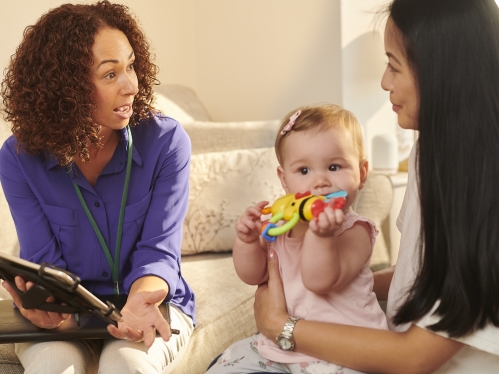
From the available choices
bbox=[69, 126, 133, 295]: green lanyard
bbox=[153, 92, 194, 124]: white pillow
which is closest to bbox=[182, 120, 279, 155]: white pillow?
bbox=[153, 92, 194, 124]: white pillow

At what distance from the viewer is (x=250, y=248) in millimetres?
1359

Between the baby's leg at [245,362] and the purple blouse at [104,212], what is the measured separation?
407 mm

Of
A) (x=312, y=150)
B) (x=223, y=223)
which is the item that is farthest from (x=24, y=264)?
(x=223, y=223)

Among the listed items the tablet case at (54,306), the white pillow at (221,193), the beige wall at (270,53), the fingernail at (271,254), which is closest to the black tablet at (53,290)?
the tablet case at (54,306)

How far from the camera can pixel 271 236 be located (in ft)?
3.98

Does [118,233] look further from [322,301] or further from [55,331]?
[322,301]

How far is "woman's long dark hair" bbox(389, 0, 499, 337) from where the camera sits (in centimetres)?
109

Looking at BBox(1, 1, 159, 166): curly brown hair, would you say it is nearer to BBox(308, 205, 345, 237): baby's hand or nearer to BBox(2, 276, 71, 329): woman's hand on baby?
BBox(2, 276, 71, 329): woman's hand on baby

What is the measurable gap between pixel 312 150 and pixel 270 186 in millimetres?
1342

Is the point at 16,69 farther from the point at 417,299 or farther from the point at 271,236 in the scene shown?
the point at 417,299

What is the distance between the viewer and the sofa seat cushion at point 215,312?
6.19 feet

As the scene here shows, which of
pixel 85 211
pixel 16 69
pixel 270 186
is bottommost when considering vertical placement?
pixel 270 186

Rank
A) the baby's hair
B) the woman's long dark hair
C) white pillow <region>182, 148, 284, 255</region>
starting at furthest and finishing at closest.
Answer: white pillow <region>182, 148, 284, 255</region> → the baby's hair → the woman's long dark hair

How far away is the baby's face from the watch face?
29 cm
